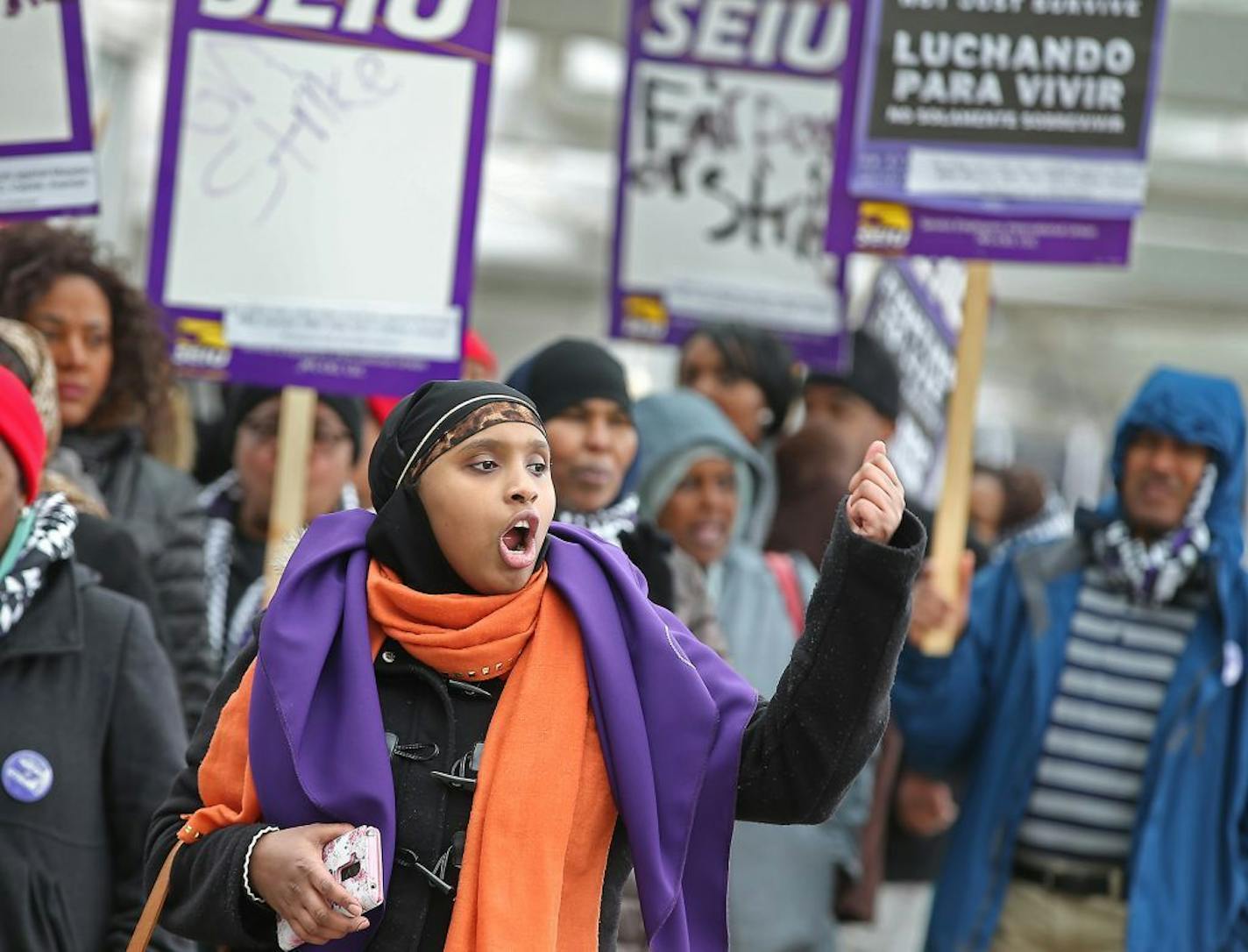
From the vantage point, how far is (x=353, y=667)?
2711 millimetres

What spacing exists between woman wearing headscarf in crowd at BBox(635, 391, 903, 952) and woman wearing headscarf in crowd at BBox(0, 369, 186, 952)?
2.00m

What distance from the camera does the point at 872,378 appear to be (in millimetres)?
7250

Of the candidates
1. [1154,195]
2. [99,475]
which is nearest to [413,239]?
[99,475]

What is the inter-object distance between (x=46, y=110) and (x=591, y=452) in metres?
1.68

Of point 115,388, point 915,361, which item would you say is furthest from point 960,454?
point 115,388

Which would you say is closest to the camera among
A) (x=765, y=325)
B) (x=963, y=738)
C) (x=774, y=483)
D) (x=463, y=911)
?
(x=463, y=911)

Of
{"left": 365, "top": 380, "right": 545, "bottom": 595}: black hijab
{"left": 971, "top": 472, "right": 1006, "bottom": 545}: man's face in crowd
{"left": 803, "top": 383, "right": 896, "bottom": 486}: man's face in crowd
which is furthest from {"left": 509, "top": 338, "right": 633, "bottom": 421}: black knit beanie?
{"left": 971, "top": 472, "right": 1006, "bottom": 545}: man's face in crowd

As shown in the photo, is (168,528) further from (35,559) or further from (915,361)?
(915,361)

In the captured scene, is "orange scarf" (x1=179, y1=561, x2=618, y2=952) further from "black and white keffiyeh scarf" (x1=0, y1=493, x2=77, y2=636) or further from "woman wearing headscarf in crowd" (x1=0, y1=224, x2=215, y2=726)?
"woman wearing headscarf in crowd" (x1=0, y1=224, x2=215, y2=726)

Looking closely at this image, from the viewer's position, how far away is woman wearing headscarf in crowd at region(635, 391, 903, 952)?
17.3 feet

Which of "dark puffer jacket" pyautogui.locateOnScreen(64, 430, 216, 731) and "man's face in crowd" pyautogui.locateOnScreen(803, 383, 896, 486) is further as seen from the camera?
"man's face in crowd" pyautogui.locateOnScreen(803, 383, 896, 486)

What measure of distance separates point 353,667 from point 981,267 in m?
3.66

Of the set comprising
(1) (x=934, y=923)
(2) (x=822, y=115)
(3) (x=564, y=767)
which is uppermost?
(2) (x=822, y=115)

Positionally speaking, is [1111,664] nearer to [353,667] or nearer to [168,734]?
[168,734]
